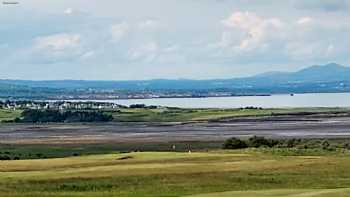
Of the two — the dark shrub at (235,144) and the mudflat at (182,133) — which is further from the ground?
the dark shrub at (235,144)

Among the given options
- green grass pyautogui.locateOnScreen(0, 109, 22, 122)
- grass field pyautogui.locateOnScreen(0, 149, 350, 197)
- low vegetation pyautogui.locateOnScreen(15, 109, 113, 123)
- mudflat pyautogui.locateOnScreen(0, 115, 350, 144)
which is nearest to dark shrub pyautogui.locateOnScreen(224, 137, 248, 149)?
grass field pyautogui.locateOnScreen(0, 149, 350, 197)

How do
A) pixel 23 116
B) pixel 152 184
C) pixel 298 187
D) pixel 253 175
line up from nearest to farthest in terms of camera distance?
pixel 298 187, pixel 152 184, pixel 253 175, pixel 23 116

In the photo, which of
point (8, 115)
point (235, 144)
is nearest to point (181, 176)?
point (235, 144)

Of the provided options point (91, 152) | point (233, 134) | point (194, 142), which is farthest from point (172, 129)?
point (91, 152)

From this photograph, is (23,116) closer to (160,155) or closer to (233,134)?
(233,134)

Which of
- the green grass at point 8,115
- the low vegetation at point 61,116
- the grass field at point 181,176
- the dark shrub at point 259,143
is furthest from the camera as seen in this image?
the green grass at point 8,115

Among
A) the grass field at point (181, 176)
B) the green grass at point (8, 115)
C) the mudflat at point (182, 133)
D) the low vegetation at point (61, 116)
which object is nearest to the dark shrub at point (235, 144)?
the grass field at point (181, 176)

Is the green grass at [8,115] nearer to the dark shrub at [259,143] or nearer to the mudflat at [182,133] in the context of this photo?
the mudflat at [182,133]

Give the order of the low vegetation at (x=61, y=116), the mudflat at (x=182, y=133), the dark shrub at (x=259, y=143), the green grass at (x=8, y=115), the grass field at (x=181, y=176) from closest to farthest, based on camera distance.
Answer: the grass field at (x=181, y=176), the dark shrub at (x=259, y=143), the mudflat at (x=182, y=133), the low vegetation at (x=61, y=116), the green grass at (x=8, y=115)

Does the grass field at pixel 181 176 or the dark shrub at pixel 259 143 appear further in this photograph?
the dark shrub at pixel 259 143
